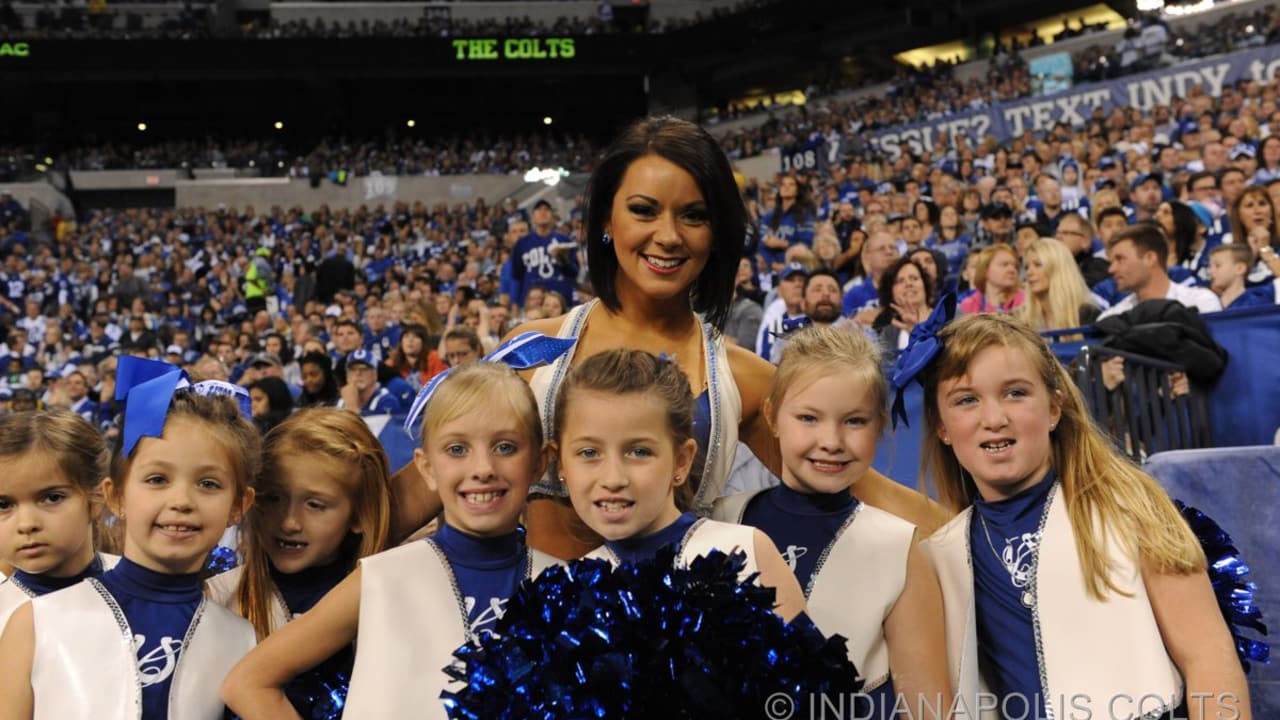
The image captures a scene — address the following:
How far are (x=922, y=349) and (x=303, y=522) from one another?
119 centimetres

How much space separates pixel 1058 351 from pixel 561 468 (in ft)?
11.8

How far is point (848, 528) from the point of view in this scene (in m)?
1.96

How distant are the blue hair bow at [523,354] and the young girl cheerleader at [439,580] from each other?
85 mm

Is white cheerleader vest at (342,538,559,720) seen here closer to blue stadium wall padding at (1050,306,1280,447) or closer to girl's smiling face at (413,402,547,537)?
girl's smiling face at (413,402,547,537)

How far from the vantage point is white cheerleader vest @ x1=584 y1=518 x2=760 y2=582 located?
1.69 m

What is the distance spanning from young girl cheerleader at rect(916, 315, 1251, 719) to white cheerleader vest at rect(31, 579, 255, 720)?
4.10 ft

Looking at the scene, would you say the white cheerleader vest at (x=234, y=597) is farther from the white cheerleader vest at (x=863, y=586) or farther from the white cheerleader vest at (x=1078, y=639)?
the white cheerleader vest at (x=1078, y=639)

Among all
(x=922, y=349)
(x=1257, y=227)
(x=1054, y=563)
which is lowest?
(x=1054, y=563)

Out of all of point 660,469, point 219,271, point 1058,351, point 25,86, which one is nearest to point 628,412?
point 660,469

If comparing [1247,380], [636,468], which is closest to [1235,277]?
[1247,380]

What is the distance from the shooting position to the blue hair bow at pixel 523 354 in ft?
6.72

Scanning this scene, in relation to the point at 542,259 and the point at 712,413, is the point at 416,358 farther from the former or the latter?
the point at 712,413

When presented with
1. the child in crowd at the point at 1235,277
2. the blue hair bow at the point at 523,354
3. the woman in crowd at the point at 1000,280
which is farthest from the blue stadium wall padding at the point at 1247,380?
the blue hair bow at the point at 523,354

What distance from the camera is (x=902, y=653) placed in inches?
73.7
